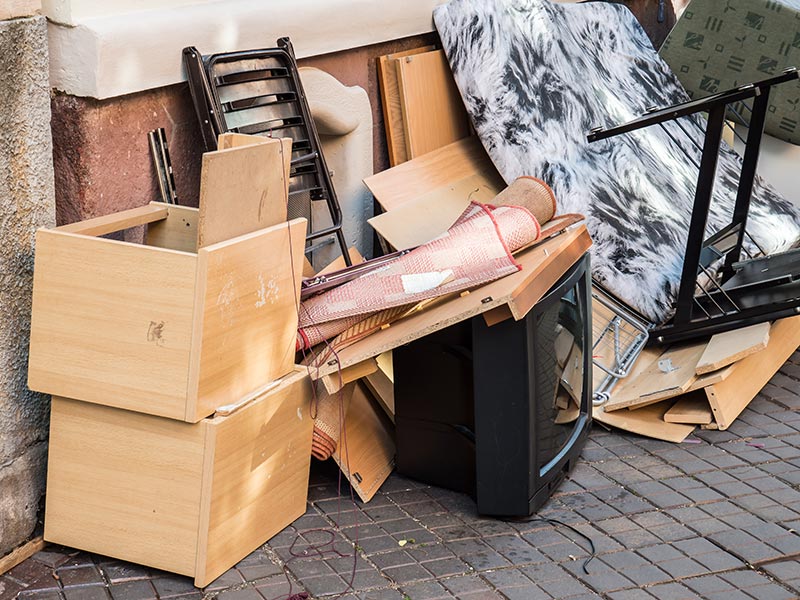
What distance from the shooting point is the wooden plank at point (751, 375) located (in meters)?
4.78

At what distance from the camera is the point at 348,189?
17.7 ft

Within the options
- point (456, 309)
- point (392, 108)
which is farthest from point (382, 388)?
point (392, 108)

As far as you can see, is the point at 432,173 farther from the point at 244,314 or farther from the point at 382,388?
the point at 244,314

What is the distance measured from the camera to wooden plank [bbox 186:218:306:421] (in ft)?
10.4

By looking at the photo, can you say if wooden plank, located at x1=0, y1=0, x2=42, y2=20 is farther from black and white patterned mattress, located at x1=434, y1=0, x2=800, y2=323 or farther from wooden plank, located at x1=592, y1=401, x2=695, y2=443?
wooden plank, located at x1=592, y1=401, x2=695, y2=443

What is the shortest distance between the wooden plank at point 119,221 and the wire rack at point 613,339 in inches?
86.1

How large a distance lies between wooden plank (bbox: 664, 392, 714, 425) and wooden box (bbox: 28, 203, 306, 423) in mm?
2145

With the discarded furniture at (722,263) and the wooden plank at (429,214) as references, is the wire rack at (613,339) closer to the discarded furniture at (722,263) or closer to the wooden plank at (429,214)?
the discarded furniture at (722,263)

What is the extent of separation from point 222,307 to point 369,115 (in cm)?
241

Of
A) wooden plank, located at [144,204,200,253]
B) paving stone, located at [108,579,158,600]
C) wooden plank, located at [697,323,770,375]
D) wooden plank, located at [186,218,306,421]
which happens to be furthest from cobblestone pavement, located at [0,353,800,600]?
wooden plank, located at [144,204,200,253]

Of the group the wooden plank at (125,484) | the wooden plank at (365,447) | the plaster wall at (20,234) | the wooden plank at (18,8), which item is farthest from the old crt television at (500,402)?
the wooden plank at (18,8)

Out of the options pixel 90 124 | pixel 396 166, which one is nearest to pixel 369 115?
pixel 396 166

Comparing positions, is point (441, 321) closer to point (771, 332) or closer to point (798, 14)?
point (771, 332)

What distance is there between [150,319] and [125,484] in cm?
57
